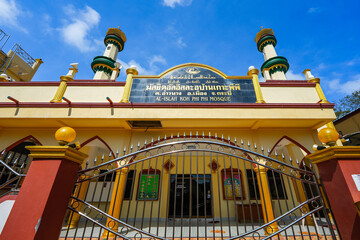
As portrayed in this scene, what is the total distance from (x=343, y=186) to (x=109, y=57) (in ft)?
39.2

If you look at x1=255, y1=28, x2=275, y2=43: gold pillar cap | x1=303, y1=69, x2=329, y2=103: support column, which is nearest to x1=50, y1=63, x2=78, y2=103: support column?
x1=303, y1=69, x2=329, y2=103: support column

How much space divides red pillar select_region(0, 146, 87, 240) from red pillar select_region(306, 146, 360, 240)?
12.2ft

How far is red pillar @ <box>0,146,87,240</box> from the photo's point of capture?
1979mm

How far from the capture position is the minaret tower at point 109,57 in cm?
1008

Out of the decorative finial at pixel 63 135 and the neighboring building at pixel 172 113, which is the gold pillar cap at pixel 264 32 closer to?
the neighboring building at pixel 172 113

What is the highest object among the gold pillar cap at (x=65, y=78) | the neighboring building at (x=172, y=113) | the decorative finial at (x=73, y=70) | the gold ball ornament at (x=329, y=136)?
the decorative finial at (x=73, y=70)

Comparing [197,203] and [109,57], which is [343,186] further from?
[109,57]

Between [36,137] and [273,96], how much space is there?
9.27 metres

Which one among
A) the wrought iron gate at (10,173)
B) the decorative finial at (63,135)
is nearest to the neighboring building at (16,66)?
the wrought iron gate at (10,173)

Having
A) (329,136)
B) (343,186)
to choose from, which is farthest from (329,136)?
(343,186)

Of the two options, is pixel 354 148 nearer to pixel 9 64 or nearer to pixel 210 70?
pixel 210 70

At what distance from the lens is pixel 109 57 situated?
10727mm

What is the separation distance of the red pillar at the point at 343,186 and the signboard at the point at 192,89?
4.07 metres

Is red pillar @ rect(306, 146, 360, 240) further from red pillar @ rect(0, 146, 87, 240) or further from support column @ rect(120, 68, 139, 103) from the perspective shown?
support column @ rect(120, 68, 139, 103)
